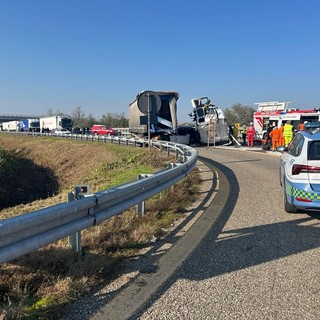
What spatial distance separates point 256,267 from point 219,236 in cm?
112

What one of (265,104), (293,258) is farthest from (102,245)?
(265,104)

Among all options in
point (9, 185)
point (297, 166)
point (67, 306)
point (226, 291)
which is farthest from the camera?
point (9, 185)

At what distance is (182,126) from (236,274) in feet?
78.5

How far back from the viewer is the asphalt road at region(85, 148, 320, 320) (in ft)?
10.2

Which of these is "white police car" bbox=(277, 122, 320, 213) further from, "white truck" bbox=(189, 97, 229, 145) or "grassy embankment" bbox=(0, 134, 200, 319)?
"white truck" bbox=(189, 97, 229, 145)

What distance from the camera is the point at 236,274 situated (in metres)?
3.90

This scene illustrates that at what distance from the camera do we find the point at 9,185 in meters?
20.3

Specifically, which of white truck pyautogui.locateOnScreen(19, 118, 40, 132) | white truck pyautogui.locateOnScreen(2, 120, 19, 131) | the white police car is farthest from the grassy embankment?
white truck pyautogui.locateOnScreen(2, 120, 19, 131)

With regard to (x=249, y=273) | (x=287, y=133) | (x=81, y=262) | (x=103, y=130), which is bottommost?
(x=249, y=273)

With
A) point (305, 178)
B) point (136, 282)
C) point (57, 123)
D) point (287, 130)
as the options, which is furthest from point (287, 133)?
point (57, 123)

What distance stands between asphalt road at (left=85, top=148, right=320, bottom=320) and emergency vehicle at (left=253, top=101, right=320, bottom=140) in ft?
53.5

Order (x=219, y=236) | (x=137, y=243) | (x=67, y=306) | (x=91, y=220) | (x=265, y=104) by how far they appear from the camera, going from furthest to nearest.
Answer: (x=265, y=104) < (x=219, y=236) < (x=137, y=243) < (x=91, y=220) < (x=67, y=306)

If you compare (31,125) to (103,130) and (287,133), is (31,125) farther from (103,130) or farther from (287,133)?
(287,133)

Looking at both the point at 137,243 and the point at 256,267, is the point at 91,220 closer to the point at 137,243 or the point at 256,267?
the point at 137,243
